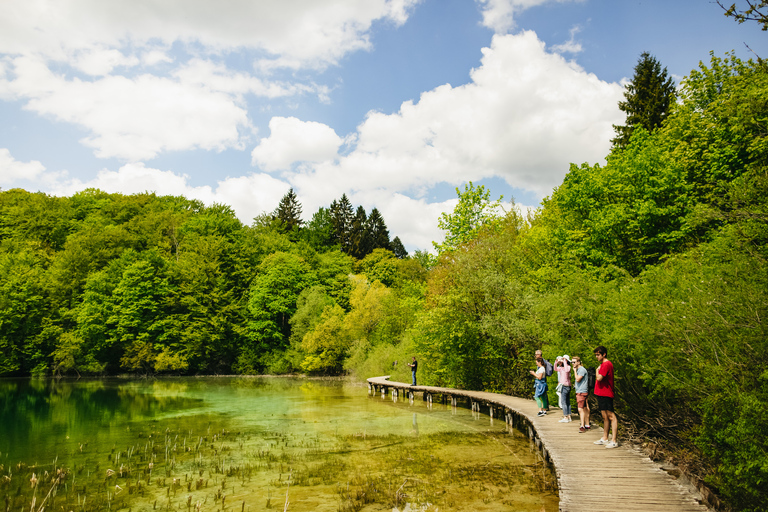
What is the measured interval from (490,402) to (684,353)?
12178mm

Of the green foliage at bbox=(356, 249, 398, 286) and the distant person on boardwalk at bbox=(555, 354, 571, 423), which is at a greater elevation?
the green foliage at bbox=(356, 249, 398, 286)

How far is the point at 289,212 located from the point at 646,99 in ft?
191

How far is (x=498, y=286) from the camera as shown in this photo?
69.5 feet

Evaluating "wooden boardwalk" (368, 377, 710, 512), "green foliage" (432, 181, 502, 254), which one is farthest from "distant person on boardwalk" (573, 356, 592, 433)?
"green foliage" (432, 181, 502, 254)

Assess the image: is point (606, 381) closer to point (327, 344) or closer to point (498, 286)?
point (498, 286)

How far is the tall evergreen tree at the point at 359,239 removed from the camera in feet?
252

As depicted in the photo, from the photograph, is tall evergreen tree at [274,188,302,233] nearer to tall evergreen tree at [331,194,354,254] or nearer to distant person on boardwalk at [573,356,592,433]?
tall evergreen tree at [331,194,354,254]

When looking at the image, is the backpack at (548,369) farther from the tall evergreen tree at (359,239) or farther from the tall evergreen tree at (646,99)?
the tall evergreen tree at (359,239)

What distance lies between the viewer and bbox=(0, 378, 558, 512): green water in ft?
30.8

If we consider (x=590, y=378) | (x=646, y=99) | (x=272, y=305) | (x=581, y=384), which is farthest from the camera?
(x=272, y=305)

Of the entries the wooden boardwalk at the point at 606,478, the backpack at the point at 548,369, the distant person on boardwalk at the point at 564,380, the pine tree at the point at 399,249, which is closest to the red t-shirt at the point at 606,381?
the wooden boardwalk at the point at 606,478

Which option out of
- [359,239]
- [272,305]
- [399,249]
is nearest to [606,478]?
[272,305]

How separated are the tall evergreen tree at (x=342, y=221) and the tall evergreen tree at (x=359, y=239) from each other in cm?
107

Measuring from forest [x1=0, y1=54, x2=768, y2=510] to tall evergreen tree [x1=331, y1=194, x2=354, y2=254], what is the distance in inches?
11.6
